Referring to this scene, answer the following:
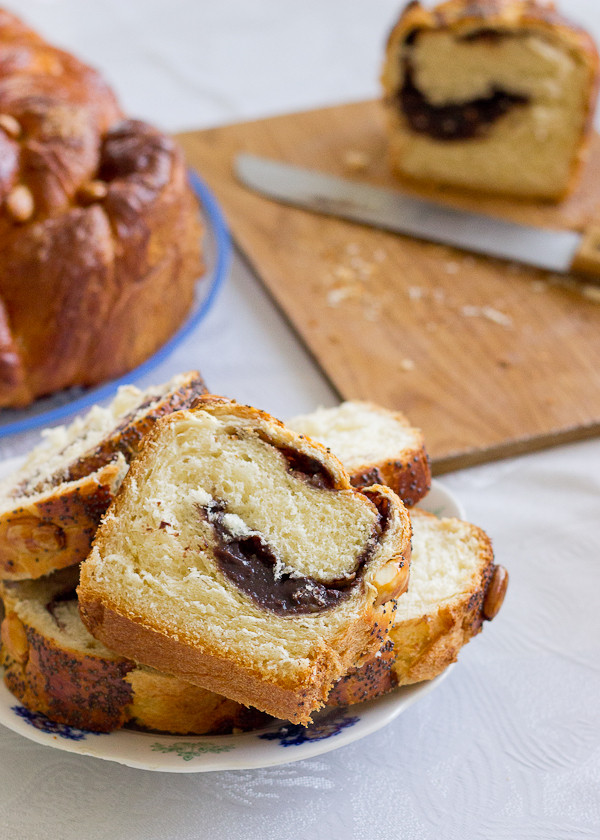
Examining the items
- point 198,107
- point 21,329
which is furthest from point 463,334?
point 198,107

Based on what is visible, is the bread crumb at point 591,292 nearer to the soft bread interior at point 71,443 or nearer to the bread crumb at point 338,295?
the bread crumb at point 338,295

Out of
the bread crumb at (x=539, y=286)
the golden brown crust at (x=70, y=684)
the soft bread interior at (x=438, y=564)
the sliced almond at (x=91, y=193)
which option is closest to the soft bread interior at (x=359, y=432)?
the soft bread interior at (x=438, y=564)

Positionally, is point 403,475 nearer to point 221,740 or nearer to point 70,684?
point 221,740

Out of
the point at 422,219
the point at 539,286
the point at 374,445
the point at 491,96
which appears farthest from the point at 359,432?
the point at 491,96

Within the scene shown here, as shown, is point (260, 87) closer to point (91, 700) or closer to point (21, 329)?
point (21, 329)

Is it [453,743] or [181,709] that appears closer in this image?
[181,709]

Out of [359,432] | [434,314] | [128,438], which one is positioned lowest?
[434,314]
